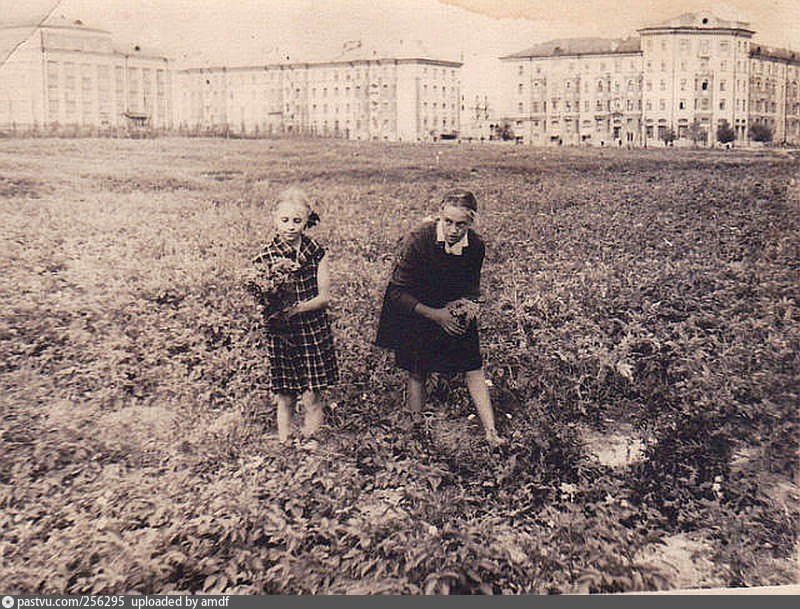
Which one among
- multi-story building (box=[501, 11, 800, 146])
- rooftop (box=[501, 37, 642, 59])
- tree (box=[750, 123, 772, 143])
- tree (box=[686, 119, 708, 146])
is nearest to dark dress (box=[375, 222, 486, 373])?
multi-story building (box=[501, 11, 800, 146])

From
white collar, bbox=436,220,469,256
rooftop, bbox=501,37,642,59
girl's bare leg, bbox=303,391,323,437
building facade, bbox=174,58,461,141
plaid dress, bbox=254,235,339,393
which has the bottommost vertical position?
girl's bare leg, bbox=303,391,323,437

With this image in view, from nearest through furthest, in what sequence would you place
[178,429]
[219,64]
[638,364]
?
[178,429] < [219,64] < [638,364]

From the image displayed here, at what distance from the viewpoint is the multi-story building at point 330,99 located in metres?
3.53

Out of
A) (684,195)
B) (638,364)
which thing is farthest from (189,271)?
(684,195)

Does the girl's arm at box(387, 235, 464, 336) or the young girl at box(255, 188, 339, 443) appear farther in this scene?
the girl's arm at box(387, 235, 464, 336)

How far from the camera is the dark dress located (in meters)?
3.47

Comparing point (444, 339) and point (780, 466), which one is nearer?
point (444, 339)

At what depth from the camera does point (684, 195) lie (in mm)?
3945

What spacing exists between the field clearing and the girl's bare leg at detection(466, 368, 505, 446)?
56mm

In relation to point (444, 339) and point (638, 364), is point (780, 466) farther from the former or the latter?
point (444, 339)

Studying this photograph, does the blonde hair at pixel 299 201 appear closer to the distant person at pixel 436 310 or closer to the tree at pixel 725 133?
the distant person at pixel 436 310

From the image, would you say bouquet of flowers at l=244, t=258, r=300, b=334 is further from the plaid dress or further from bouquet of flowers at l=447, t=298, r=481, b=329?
bouquet of flowers at l=447, t=298, r=481, b=329

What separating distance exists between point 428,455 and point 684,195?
5.87 ft

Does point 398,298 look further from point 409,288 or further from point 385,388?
point 385,388
